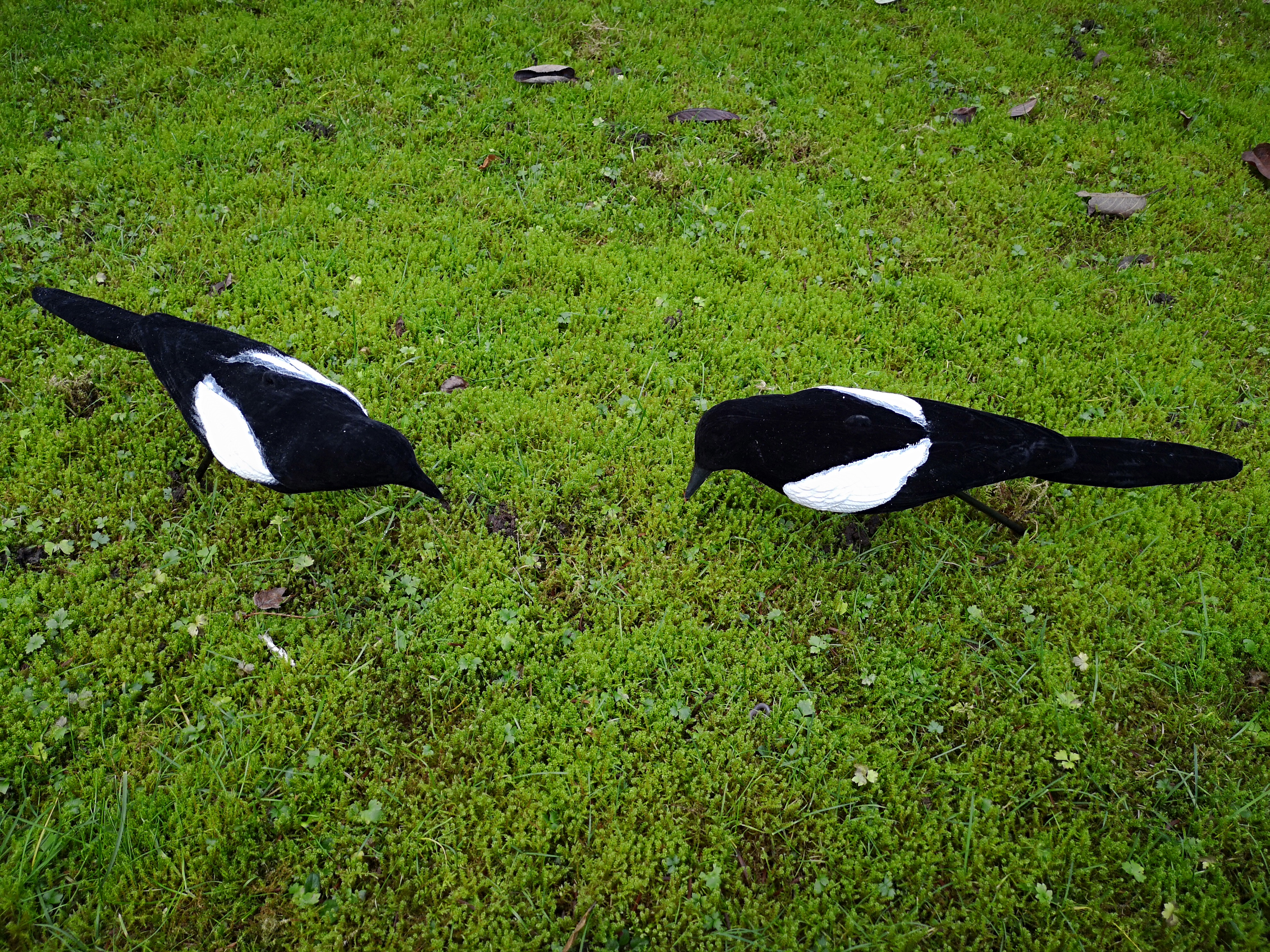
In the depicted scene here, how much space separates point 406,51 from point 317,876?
6.29m

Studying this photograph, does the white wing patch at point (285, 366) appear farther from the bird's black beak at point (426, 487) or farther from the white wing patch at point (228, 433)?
the bird's black beak at point (426, 487)

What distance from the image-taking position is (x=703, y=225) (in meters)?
5.14

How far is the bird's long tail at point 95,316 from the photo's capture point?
3.65m

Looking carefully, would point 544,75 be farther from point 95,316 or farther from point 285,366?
point 95,316

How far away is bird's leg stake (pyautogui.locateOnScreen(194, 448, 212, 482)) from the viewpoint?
3701 millimetres

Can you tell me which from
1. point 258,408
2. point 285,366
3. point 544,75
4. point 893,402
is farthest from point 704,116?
point 258,408

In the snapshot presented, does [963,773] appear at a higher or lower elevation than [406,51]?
lower

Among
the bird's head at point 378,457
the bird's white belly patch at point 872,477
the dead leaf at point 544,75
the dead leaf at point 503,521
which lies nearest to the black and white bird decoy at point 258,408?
the bird's head at point 378,457

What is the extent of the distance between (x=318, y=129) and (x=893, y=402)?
4.90 meters

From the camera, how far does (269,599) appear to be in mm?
3379

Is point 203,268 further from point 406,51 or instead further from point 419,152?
point 406,51

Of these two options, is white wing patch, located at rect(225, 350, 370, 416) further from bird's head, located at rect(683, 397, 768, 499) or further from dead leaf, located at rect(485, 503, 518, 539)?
bird's head, located at rect(683, 397, 768, 499)

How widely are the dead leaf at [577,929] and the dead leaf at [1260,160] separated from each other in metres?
7.02

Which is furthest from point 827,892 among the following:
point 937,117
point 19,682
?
point 937,117
